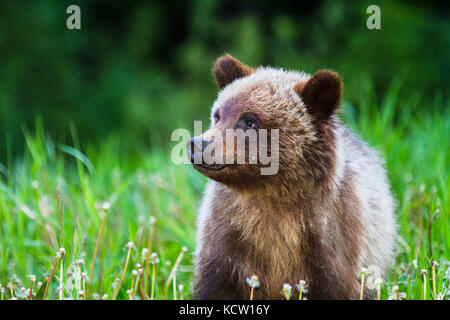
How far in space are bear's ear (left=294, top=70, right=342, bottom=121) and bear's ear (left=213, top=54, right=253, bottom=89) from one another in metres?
0.47

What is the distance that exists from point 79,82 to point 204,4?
2562mm

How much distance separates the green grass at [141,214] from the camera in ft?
11.7

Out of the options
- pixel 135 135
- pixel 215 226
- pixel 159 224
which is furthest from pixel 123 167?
pixel 135 135

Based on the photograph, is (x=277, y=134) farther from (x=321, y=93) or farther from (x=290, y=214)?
(x=290, y=214)

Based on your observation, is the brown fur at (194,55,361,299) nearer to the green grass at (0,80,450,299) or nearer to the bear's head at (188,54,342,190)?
the bear's head at (188,54,342,190)

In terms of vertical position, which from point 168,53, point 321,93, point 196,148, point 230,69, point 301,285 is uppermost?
point 168,53

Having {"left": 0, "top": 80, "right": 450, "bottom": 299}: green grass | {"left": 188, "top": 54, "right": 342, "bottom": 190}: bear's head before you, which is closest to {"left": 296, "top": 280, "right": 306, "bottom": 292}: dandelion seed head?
{"left": 188, "top": 54, "right": 342, "bottom": 190}: bear's head

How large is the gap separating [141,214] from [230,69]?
5.18ft

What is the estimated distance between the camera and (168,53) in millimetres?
11523

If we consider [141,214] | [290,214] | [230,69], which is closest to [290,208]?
[290,214]

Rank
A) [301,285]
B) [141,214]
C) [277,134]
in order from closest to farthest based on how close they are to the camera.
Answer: [301,285]
[277,134]
[141,214]

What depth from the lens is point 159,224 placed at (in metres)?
4.58

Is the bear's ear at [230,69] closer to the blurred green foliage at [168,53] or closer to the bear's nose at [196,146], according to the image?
the bear's nose at [196,146]

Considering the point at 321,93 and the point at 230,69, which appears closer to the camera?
the point at 321,93
